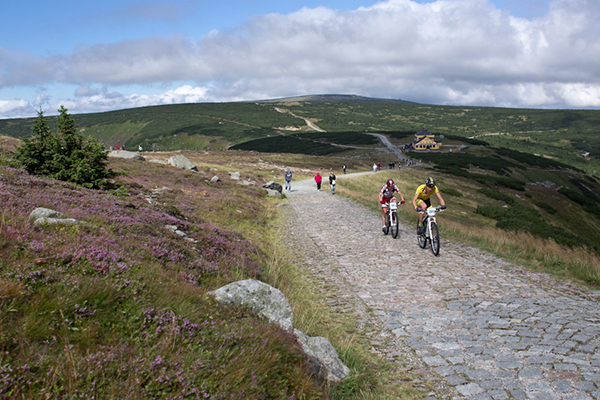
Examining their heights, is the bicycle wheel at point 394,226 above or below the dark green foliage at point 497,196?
above

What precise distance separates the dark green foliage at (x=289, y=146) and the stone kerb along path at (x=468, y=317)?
94.9 meters

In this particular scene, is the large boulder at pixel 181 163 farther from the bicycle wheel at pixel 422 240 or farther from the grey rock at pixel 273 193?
the bicycle wheel at pixel 422 240

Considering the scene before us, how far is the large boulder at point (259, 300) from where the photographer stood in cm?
466

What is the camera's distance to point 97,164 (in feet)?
42.6

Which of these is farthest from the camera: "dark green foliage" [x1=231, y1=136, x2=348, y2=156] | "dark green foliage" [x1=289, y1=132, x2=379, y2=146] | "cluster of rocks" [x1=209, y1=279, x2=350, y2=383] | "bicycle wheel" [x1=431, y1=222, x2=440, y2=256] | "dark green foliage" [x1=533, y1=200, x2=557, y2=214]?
"dark green foliage" [x1=289, y1=132, x2=379, y2=146]

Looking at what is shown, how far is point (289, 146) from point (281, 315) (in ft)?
400

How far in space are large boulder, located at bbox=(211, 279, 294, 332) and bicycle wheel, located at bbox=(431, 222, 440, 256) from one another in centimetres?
728

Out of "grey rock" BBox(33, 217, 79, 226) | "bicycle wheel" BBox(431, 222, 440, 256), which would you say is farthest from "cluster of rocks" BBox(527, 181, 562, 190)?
"grey rock" BBox(33, 217, 79, 226)

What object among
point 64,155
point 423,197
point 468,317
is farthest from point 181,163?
point 468,317

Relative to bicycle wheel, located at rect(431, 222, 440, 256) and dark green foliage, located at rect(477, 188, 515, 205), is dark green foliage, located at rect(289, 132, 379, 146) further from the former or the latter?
bicycle wheel, located at rect(431, 222, 440, 256)

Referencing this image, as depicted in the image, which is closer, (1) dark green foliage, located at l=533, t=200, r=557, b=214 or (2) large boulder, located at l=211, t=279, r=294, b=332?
(2) large boulder, located at l=211, t=279, r=294, b=332

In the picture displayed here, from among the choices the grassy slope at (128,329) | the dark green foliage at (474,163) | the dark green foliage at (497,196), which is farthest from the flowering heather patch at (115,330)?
the dark green foliage at (474,163)

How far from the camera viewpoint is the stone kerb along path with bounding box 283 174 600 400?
174 inches

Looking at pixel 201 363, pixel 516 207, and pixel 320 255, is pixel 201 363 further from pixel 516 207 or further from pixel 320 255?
pixel 516 207
